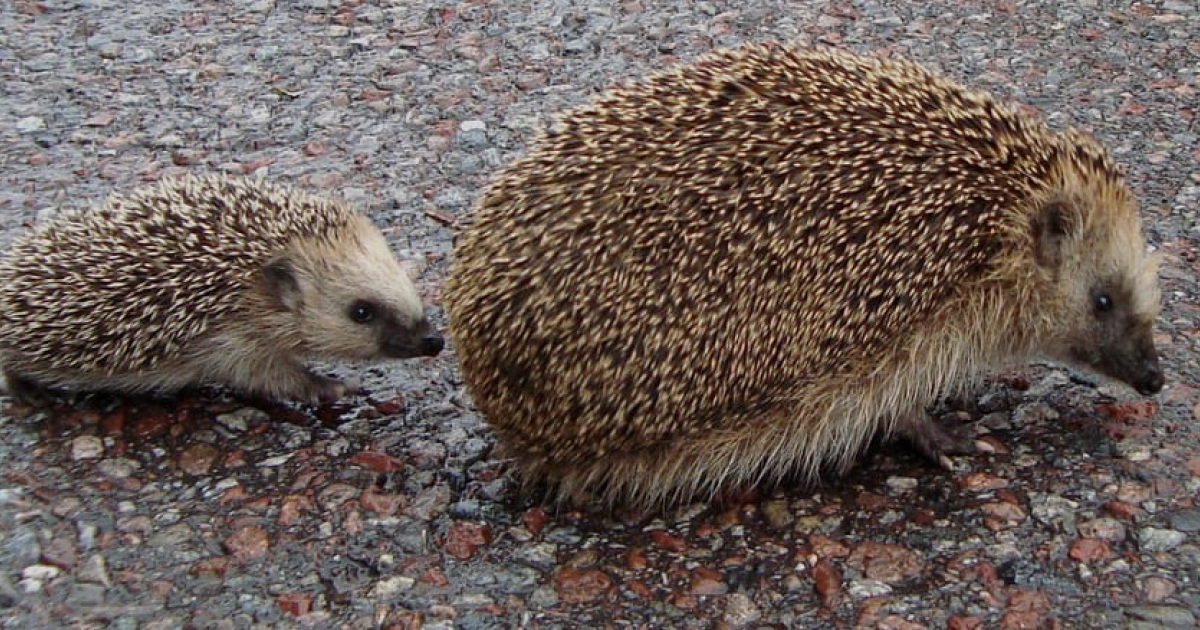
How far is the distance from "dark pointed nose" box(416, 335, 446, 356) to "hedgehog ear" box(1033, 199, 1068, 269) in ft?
5.70

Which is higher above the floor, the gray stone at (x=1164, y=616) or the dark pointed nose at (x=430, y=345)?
the dark pointed nose at (x=430, y=345)

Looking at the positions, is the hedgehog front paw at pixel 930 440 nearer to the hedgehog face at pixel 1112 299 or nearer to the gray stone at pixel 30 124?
the hedgehog face at pixel 1112 299

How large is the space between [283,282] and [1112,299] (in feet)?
7.87

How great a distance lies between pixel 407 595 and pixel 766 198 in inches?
Result: 50.5

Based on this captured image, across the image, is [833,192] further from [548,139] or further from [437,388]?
[437,388]

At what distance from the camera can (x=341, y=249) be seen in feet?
14.3

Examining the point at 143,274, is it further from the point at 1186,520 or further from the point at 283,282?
the point at 1186,520

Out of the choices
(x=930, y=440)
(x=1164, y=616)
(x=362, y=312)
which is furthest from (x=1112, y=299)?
(x=362, y=312)

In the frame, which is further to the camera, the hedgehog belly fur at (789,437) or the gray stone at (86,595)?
the hedgehog belly fur at (789,437)

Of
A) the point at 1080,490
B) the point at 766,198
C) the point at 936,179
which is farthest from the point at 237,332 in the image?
the point at 1080,490

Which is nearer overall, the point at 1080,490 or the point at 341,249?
the point at 1080,490

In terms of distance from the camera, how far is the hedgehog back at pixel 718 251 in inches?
132

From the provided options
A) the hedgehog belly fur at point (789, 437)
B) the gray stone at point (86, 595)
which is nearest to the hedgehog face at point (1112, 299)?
the hedgehog belly fur at point (789, 437)

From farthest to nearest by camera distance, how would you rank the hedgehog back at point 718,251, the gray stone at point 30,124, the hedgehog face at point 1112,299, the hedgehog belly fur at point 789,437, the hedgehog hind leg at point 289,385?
1. the gray stone at point 30,124
2. the hedgehog hind leg at point 289,385
3. the hedgehog face at point 1112,299
4. the hedgehog belly fur at point 789,437
5. the hedgehog back at point 718,251
